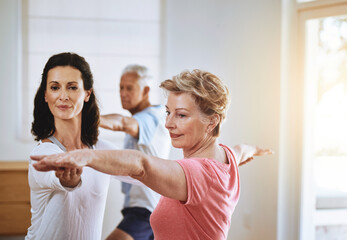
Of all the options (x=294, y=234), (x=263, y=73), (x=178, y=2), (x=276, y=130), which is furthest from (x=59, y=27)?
(x=294, y=234)

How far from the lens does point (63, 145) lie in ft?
4.99

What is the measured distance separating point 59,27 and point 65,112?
222 centimetres

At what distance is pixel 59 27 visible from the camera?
3506 mm

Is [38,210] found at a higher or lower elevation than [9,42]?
lower

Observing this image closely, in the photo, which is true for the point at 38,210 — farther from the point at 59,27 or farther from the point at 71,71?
the point at 59,27

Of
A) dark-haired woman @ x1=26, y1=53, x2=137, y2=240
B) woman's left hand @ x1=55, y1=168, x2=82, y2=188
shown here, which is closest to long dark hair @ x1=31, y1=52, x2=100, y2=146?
dark-haired woman @ x1=26, y1=53, x2=137, y2=240

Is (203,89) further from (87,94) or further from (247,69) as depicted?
(247,69)

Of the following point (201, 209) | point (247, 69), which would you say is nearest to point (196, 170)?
point (201, 209)

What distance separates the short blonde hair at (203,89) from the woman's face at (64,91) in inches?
12.9

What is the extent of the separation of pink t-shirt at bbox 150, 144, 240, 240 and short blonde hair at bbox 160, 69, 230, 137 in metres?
0.19

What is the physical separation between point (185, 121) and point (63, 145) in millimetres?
460

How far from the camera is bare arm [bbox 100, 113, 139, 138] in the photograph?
1991 millimetres

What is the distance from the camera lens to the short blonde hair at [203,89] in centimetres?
141

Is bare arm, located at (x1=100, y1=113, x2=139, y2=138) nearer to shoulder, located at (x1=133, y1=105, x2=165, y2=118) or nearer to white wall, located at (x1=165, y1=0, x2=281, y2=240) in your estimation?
shoulder, located at (x1=133, y1=105, x2=165, y2=118)
